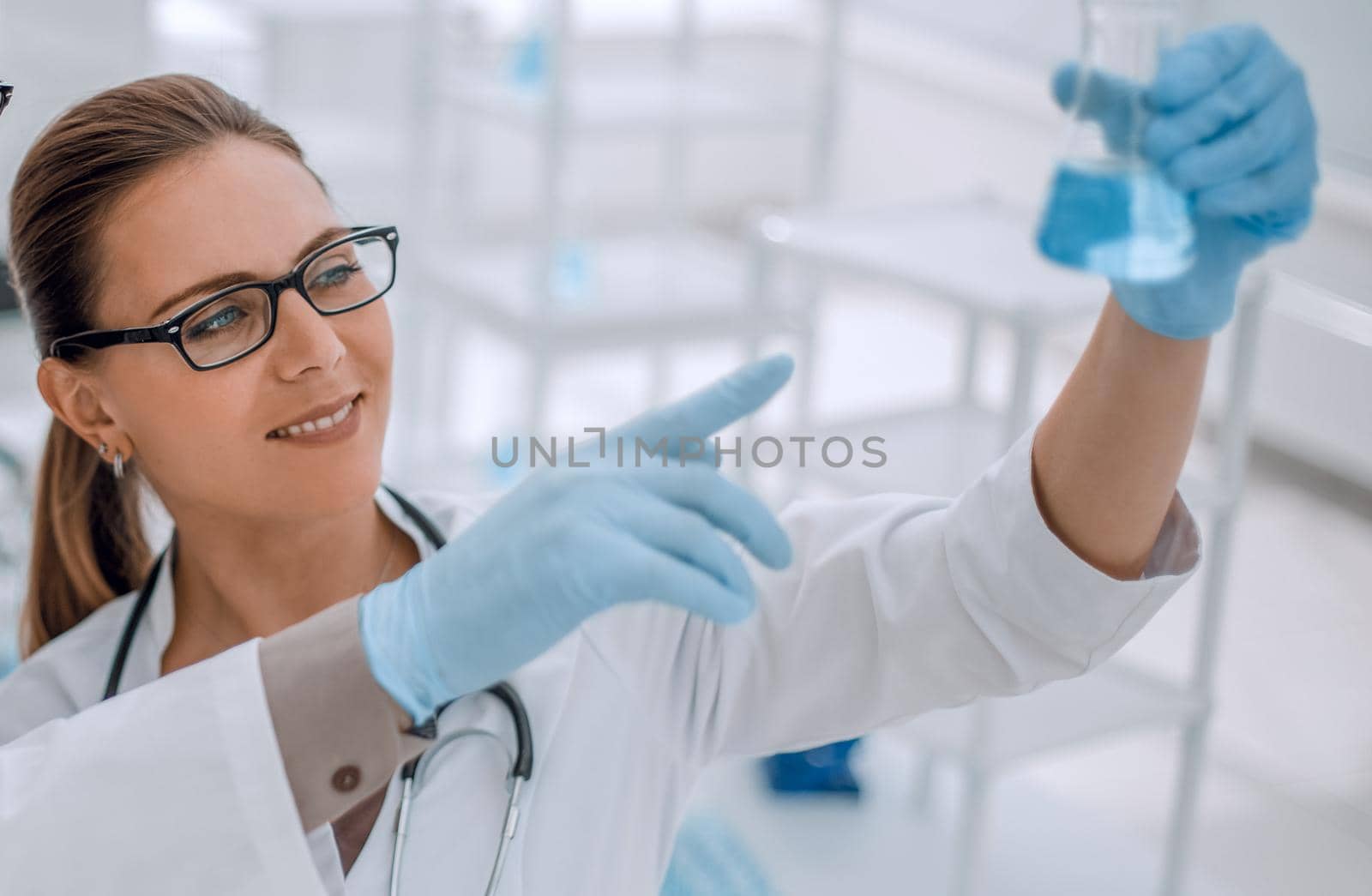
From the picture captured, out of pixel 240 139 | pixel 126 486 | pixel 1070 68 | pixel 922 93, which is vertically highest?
pixel 1070 68

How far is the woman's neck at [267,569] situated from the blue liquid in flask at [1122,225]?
0.63 meters

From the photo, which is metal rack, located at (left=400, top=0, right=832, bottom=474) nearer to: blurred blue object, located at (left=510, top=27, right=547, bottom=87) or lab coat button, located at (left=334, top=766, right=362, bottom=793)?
blurred blue object, located at (left=510, top=27, right=547, bottom=87)

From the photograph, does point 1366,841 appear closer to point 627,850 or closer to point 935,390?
point 627,850

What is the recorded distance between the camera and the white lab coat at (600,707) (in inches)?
34.1

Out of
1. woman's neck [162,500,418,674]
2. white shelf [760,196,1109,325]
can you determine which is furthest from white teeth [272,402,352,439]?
white shelf [760,196,1109,325]

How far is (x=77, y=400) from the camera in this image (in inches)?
45.6

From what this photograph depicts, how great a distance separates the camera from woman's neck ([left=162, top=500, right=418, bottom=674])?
3.95 ft

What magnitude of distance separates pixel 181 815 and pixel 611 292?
2.11 metres

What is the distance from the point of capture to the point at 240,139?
1124 millimetres

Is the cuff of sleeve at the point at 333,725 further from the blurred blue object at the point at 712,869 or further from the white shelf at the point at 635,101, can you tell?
the white shelf at the point at 635,101

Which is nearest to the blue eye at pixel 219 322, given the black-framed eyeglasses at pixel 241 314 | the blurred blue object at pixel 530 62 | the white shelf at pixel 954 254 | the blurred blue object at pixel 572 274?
the black-framed eyeglasses at pixel 241 314

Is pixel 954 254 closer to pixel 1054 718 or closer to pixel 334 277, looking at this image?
pixel 1054 718

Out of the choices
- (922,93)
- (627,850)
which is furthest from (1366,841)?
(922,93)

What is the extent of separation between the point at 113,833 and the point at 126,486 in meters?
0.53
